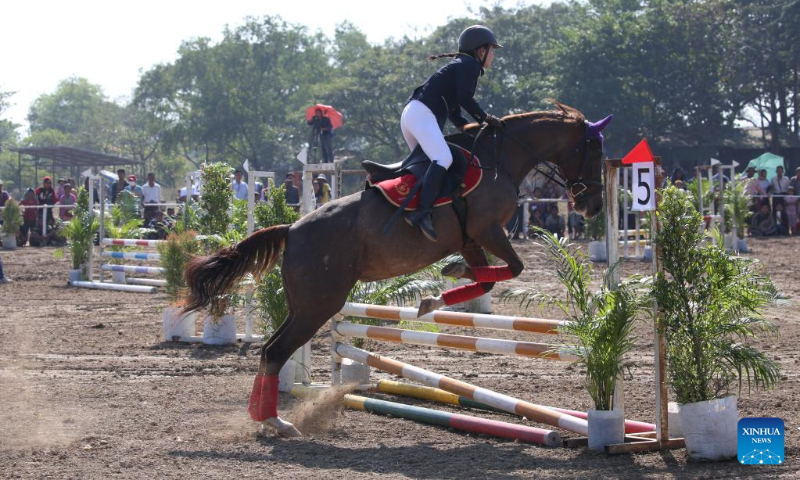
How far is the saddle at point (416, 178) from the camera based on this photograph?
5.77 metres

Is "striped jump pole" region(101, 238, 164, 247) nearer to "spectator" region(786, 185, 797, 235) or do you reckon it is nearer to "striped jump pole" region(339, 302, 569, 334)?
"striped jump pole" region(339, 302, 569, 334)

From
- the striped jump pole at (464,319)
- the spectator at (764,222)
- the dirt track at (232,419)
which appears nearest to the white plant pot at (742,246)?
the spectator at (764,222)

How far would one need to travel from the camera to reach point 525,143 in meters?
6.27

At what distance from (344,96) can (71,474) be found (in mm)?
42414

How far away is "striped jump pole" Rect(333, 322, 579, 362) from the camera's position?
530 cm

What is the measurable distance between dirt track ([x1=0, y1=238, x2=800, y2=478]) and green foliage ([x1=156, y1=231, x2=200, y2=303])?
0.62m

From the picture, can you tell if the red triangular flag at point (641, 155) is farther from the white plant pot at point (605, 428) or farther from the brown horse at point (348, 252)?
the white plant pot at point (605, 428)

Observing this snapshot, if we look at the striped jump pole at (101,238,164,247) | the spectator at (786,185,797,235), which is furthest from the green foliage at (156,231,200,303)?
the spectator at (786,185,797,235)

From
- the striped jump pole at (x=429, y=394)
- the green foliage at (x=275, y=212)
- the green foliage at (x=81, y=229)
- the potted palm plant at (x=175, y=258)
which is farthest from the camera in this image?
the green foliage at (x=81, y=229)

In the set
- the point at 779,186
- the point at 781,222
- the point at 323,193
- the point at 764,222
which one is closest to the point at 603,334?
the point at 323,193

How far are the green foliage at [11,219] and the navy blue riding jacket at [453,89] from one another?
19.4 metres

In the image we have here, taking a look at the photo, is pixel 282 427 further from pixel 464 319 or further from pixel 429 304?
pixel 464 319

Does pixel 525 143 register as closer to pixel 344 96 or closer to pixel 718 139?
pixel 718 139

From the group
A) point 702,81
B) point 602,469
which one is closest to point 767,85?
point 702,81
